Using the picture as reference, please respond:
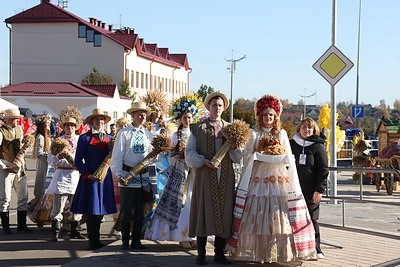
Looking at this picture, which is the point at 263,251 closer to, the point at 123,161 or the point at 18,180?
the point at 123,161

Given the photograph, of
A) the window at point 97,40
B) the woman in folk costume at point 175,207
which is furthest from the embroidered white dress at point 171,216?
the window at point 97,40

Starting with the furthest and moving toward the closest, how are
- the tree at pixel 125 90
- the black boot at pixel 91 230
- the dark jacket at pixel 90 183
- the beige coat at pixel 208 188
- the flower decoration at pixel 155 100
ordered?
1. the tree at pixel 125 90
2. the flower decoration at pixel 155 100
3. the black boot at pixel 91 230
4. the dark jacket at pixel 90 183
5. the beige coat at pixel 208 188

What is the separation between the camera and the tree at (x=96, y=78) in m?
65.1

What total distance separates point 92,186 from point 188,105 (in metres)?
1.67

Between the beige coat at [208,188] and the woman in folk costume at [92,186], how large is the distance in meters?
1.89

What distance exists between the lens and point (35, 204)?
1246 centimetres

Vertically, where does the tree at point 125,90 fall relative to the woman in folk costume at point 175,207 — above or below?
above

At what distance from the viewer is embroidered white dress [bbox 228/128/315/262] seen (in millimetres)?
8234

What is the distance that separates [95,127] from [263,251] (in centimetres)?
337

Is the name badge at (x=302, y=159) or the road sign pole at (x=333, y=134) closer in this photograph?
the name badge at (x=302, y=159)

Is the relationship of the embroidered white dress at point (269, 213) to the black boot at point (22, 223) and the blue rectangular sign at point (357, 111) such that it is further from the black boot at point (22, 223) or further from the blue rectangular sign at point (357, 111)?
the blue rectangular sign at point (357, 111)

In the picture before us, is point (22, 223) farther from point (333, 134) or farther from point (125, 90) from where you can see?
point (125, 90)

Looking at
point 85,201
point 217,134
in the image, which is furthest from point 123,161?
point 217,134

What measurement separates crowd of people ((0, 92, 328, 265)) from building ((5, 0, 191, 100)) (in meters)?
57.1
